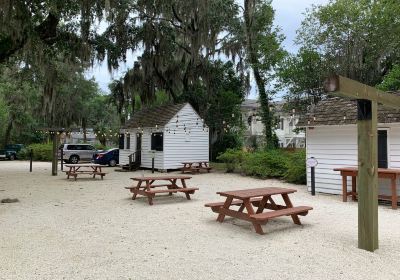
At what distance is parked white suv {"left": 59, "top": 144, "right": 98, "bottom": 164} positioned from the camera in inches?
1057

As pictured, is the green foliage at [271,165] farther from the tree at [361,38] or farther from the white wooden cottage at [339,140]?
the tree at [361,38]

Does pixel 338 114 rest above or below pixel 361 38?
below

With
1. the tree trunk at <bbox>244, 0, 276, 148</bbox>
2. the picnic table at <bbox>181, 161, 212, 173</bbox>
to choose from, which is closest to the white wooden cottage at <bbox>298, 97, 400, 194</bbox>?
the picnic table at <bbox>181, 161, 212, 173</bbox>

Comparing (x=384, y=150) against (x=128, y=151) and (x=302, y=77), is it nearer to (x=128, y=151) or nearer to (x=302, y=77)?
(x=302, y=77)

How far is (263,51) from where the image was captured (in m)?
22.2

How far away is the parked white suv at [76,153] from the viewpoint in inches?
1057

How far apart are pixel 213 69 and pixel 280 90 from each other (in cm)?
444

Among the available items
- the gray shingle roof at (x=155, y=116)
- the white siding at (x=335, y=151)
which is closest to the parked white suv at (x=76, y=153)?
the gray shingle roof at (x=155, y=116)

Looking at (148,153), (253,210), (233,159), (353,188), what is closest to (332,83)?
(253,210)

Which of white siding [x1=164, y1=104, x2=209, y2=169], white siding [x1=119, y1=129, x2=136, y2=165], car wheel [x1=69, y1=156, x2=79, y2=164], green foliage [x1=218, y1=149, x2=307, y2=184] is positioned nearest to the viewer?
green foliage [x1=218, y1=149, x2=307, y2=184]

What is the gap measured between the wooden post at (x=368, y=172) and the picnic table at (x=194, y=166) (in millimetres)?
13814

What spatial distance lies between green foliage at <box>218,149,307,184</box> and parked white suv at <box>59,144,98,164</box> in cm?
1301

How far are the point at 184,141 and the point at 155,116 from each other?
2411 mm

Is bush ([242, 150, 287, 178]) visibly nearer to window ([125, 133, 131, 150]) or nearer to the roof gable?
the roof gable
